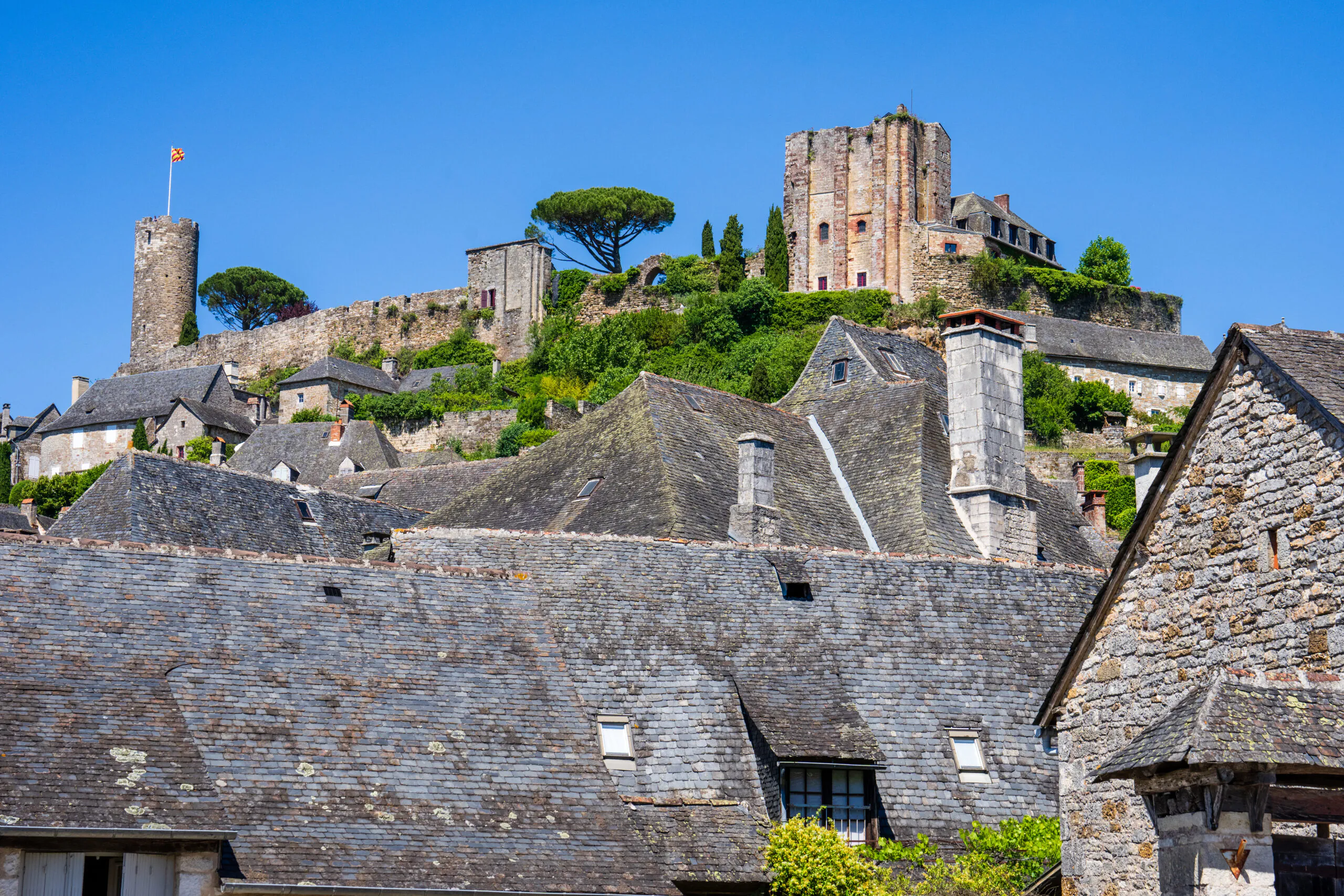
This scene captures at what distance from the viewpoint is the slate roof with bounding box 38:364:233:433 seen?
7419 cm

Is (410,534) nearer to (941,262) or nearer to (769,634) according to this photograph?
(769,634)

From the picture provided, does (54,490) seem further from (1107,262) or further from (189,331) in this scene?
(1107,262)

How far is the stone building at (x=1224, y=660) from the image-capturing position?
8.95 metres

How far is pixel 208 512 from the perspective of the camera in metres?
28.7

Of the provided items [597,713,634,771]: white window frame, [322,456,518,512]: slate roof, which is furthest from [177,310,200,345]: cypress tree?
[597,713,634,771]: white window frame

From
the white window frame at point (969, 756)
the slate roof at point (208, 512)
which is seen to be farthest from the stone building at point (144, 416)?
the white window frame at point (969, 756)

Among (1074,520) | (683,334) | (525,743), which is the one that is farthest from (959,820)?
(683,334)

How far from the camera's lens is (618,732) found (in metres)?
17.4

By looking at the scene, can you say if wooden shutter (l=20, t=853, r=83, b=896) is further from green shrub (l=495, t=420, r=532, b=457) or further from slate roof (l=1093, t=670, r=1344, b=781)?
green shrub (l=495, t=420, r=532, b=457)

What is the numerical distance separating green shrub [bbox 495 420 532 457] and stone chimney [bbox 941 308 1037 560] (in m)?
30.8

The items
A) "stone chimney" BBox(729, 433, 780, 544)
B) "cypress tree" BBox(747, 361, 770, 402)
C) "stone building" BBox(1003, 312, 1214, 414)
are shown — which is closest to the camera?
"stone chimney" BBox(729, 433, 780, 544)

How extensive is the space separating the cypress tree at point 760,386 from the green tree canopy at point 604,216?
2775 centimetres

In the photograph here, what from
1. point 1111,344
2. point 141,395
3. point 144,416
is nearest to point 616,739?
point 1111,344

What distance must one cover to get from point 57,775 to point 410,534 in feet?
26.8
